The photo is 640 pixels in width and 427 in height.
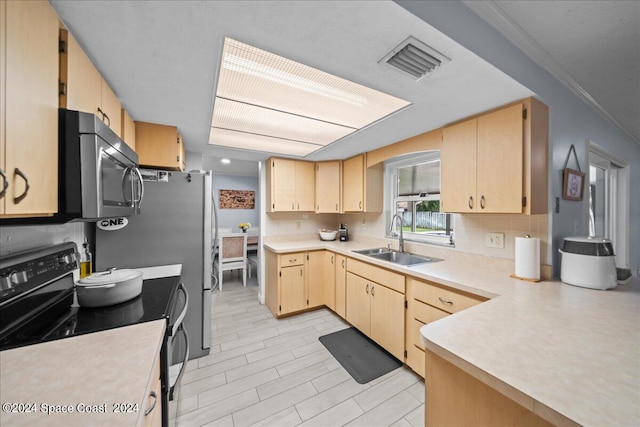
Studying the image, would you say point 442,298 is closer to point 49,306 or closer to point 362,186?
point 362,186

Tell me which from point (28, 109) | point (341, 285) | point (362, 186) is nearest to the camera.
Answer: point (28, 109)

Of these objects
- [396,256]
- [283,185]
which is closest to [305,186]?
[283,185]

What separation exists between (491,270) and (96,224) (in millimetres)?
3112

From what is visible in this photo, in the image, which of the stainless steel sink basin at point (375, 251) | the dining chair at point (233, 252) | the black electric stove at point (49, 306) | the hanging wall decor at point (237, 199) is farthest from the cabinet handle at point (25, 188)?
Result: the hanging wall decor at point (237, 199)

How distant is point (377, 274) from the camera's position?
2.28m

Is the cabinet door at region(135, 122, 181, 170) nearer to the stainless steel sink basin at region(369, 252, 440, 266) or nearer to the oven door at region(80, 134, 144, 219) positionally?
the oven door at region(80, 134, 144, 219)

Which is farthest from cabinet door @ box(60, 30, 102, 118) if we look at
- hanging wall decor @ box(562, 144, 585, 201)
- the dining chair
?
the dining chair

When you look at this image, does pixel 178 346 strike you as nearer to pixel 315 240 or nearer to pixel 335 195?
pixel 315 240

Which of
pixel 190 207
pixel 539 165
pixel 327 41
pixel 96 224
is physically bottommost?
pixel 96 224

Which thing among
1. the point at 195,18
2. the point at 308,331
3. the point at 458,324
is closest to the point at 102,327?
the point at 195,18

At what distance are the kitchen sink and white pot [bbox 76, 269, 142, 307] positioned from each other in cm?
209

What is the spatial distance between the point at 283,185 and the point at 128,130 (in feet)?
→ 5.90

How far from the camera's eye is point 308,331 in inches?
103

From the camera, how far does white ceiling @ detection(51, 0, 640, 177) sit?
890 mm
